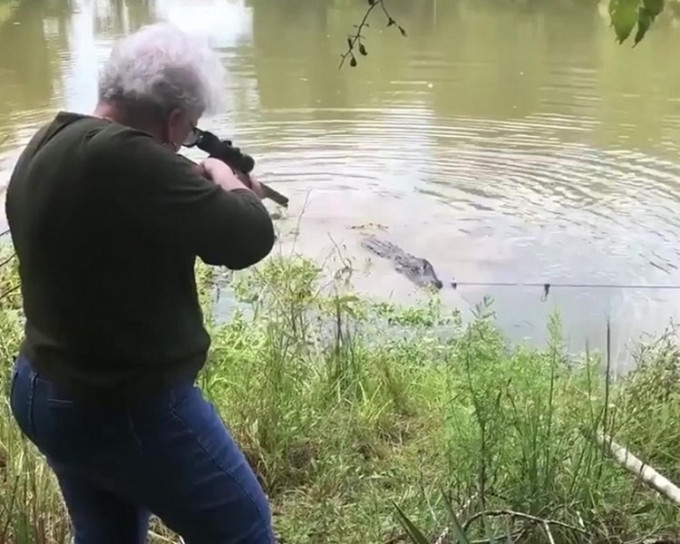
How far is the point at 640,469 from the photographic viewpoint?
8.16ft

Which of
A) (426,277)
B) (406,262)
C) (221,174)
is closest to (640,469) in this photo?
(221,174)

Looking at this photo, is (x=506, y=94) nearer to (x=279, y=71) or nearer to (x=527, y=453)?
(x=279, y=71)

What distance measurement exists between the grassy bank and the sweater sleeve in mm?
653

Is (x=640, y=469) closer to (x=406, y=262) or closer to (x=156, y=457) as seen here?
(x=156, y=457)

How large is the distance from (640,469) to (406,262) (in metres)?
4.11

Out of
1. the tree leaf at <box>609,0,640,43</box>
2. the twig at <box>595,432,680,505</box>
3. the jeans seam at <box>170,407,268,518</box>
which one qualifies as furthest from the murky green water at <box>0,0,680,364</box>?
the twig at <box>595,432,680,505</box>

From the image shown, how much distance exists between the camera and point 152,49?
5.85 feet

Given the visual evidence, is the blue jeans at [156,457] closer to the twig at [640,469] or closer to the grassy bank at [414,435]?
the grassy bank at [414,435]

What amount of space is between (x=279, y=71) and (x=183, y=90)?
11139 mm

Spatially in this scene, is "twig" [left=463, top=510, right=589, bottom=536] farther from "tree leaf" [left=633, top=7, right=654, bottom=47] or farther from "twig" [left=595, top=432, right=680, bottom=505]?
"tree leaf" [left=633, top=7, right=654, bottom=47]

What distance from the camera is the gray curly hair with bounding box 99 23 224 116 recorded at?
5.75 feet

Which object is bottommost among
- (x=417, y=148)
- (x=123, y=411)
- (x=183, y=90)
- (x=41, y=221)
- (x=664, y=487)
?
(x=417, y=148)

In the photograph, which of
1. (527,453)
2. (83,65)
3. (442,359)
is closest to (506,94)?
(83,65)

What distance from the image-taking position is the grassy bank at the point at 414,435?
2418 mm
